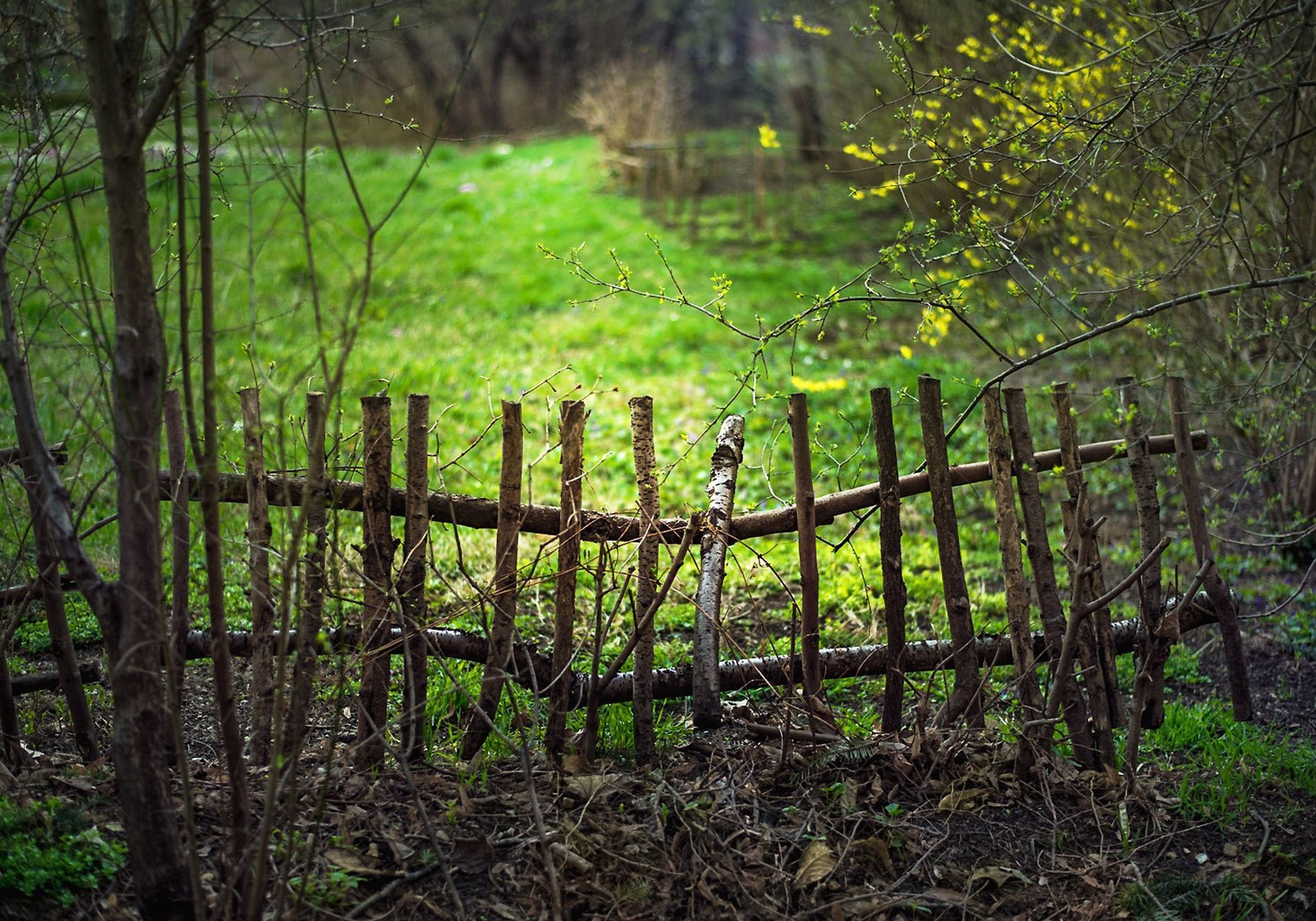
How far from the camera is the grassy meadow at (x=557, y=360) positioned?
346 centimetres

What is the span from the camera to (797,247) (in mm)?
12727

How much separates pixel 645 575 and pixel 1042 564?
1164 mm

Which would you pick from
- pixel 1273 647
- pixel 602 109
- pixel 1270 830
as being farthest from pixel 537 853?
pixel 602 109

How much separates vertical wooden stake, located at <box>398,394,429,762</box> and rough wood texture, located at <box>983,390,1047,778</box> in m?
1.65

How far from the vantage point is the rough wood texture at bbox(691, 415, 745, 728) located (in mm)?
3137

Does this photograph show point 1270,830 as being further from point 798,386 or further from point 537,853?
point 798,386

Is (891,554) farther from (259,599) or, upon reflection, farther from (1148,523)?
(259,599)

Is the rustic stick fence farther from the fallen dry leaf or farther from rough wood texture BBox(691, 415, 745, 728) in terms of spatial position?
the fallen dry leaf

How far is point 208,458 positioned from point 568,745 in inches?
57.7

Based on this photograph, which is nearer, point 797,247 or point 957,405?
point 957,405

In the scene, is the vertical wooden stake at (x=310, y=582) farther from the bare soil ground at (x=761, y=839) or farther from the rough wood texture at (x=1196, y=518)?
the rough wood texture at (x=1196, y=518)

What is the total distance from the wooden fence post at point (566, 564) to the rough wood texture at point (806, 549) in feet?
2.06

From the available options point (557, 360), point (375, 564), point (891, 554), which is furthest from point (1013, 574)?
point (557, 360)

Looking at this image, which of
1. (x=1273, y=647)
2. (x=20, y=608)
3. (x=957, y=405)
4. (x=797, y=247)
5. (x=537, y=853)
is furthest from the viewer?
(x=797, y=247)
